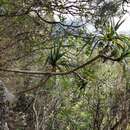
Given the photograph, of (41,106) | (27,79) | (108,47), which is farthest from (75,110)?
(108,47)

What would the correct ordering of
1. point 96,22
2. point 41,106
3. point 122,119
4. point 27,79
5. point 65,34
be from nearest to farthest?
1. point 96,22
2. point 65,34
3. point 27,79
4. point 122,119
5. point 41,106

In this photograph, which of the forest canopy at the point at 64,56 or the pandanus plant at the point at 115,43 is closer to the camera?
the pandanus plant at the point at 115,43

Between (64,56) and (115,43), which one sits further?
(64,56)

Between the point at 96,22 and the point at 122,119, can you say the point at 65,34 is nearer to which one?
the point at 96,22

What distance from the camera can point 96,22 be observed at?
18.1 feet

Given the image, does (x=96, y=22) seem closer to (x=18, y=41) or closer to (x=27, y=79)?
(x=18, y=41)

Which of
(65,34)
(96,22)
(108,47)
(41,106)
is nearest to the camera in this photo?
(108,47)

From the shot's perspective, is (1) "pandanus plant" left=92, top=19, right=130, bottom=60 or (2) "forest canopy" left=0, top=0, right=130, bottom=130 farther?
(2) "forest canopy" left=0, top=0, right=130, bottom=130

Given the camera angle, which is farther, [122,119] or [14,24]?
[122,119]

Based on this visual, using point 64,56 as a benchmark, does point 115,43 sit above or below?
above

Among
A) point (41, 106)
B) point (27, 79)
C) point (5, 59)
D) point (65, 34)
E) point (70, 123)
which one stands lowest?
point (70, 123)

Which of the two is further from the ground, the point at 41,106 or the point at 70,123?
the point at 41,106

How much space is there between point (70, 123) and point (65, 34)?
263 inches

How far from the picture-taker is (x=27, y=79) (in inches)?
352
